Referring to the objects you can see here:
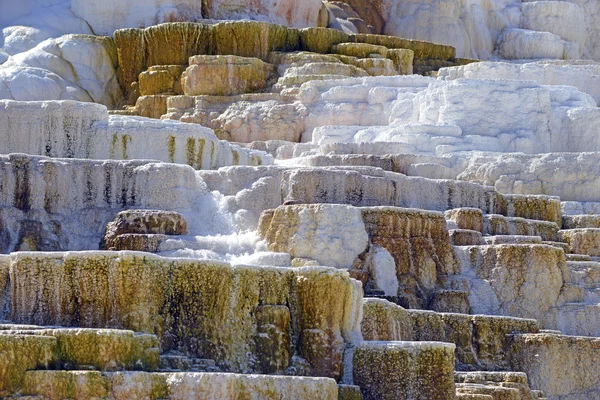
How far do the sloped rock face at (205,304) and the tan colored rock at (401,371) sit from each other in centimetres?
32

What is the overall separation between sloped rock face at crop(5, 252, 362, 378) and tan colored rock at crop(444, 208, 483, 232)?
677 cm

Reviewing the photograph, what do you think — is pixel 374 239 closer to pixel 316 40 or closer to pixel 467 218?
pixel 467 218

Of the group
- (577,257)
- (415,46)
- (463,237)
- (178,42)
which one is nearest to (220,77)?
(178,42)

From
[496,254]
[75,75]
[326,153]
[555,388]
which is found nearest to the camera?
[555,388]

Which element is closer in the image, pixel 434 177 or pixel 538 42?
pixel 434 177

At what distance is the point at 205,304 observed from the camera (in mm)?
17906

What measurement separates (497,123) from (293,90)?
555 cm

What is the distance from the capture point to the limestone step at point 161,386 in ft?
51.4

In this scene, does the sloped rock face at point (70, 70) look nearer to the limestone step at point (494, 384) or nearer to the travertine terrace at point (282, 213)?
the travertine terrace at point (282, 213)

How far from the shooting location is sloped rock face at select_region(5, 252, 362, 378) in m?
17.5

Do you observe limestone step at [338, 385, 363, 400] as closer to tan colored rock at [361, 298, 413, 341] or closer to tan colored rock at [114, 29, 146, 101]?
tan colored rock at [361, 298, 413, 341]

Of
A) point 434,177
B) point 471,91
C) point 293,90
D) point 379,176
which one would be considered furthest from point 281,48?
point 379,176

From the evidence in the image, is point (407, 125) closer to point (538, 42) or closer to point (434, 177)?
point (434, 177)

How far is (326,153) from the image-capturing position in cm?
2981
